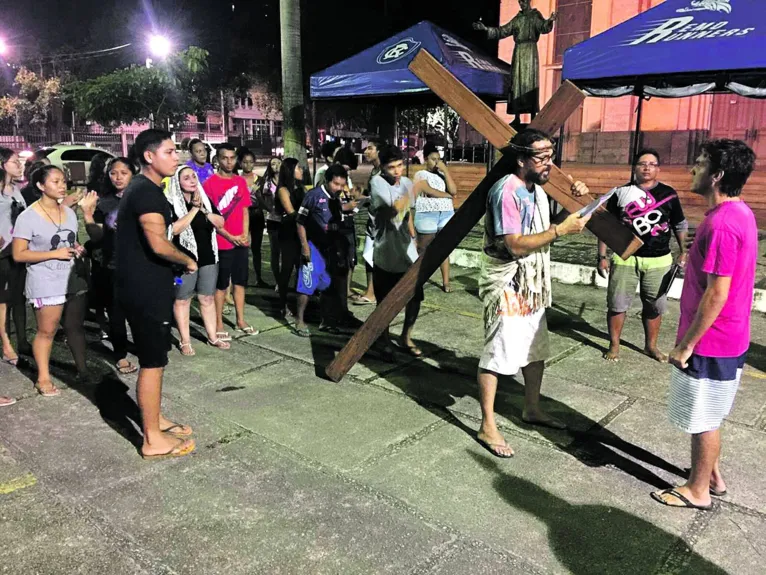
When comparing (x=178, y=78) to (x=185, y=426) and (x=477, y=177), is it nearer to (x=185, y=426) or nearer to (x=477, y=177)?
(x=477, y=177)

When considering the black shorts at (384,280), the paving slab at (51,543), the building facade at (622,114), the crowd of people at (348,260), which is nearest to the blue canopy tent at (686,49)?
the crowd of people at (348,260)

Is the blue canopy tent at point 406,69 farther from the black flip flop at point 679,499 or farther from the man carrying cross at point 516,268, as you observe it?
the black flip flop at point 679,499

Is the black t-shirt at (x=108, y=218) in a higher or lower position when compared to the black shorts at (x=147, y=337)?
higher

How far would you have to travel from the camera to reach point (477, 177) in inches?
533

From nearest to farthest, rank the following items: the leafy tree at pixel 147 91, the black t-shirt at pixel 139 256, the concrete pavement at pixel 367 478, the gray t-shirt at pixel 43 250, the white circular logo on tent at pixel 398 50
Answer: the concrete pavement at pixel 367 478, the black t-shirt at pixel 139 256, the gray t-shirt at pixel 43 250, the white circular logo on tent at pixel 398 50, the leafy tree at pixel 147 91

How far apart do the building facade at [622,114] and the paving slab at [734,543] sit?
14258mm

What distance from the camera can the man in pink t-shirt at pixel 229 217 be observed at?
554 cm

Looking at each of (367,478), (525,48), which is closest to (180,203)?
(367,478)

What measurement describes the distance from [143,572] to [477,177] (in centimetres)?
1195

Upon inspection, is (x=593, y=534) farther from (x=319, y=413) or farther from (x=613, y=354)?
(x=613, y=354)

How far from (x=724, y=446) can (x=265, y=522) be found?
2.61m

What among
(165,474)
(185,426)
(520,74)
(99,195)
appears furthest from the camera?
(520,74)

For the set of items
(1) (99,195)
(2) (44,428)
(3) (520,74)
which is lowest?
(2) (44,428)

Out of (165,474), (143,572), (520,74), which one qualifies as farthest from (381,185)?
(520,74)
